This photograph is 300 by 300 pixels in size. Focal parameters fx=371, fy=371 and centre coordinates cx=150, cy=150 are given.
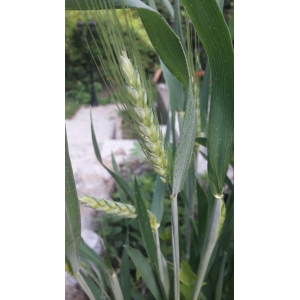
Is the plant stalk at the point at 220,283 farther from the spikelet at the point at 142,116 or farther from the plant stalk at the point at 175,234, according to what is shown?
the spikelet at the point at 142,116

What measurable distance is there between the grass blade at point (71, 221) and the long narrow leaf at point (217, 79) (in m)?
0.15

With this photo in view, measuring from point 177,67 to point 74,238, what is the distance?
0.20 meters

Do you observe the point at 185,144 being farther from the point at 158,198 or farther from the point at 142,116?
the point at 158,198

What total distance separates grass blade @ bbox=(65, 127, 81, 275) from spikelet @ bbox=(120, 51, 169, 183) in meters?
0.08

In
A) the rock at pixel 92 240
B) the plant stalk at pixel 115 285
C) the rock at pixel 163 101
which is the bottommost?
the rock at pixel 92 240

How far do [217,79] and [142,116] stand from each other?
88 mm

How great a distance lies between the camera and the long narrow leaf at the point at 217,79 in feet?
1.04

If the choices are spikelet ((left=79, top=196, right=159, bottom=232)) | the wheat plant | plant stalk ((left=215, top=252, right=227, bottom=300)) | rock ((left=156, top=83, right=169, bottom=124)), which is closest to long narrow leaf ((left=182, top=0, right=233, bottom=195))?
the wheat plant

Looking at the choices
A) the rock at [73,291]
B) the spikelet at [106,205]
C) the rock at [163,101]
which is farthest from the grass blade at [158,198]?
the rock at [163,101]

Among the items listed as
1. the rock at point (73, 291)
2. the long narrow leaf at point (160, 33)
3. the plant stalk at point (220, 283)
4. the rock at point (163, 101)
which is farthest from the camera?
the rock at point (163, 101)

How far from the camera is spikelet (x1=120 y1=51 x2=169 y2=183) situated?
325 mm

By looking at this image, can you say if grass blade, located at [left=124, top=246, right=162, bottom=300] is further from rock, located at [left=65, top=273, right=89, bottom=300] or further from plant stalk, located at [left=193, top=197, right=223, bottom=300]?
rock, located at [left=65, top=273, right=89, bottom=300]

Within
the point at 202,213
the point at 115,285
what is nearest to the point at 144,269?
the point at 115,285

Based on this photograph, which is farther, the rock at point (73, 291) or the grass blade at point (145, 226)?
the rock at point (73, 291)
